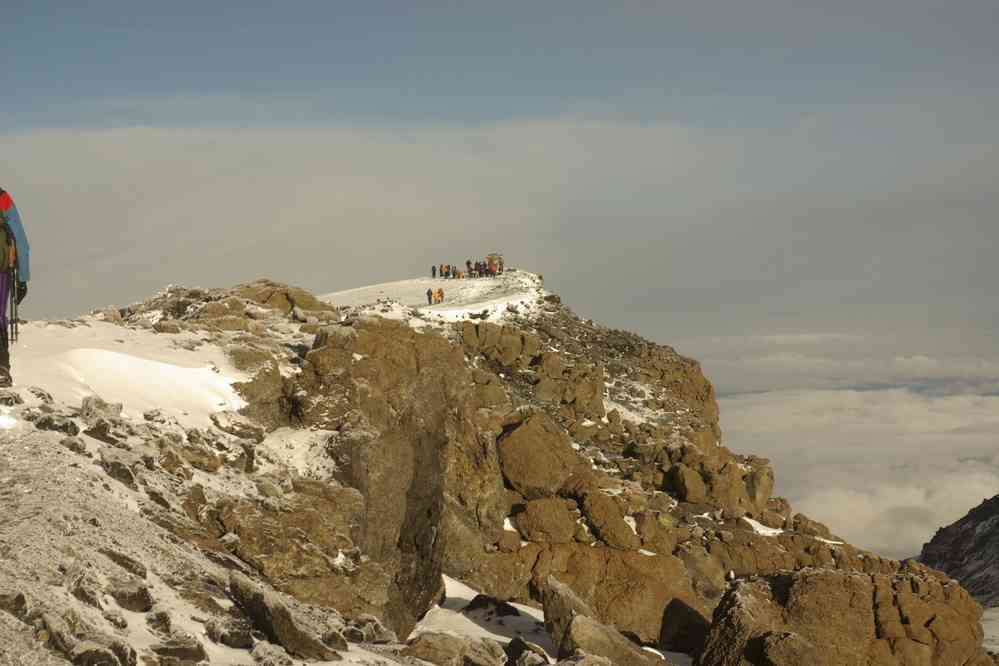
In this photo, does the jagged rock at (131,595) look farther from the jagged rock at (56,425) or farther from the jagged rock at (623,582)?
the jagged rock at (623,582)

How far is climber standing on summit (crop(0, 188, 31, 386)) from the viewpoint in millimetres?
20109

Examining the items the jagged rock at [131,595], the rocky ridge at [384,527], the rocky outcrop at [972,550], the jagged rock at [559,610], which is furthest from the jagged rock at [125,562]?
the rocky outcrop at [972,550]

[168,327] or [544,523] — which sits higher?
[168,327]

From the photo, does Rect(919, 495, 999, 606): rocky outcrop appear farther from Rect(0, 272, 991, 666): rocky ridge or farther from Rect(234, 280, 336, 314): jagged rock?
Rect(234, 280, 336, 314): jagged rock

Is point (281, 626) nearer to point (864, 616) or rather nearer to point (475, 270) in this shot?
point (864, 616)

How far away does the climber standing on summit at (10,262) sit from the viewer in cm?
2011

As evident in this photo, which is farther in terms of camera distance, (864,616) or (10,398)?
(864,616)

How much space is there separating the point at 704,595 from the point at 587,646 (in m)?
11.6

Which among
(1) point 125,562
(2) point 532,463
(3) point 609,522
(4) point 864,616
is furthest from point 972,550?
(1) point 125,562

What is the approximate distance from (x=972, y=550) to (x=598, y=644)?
56281 mm

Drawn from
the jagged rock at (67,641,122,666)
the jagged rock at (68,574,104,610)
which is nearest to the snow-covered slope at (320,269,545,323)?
the jagged rock at (68,574,104,610)

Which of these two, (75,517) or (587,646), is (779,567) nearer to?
(587,646)

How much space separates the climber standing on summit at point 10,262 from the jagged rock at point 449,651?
9.31 meters

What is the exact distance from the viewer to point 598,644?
23188 mm
